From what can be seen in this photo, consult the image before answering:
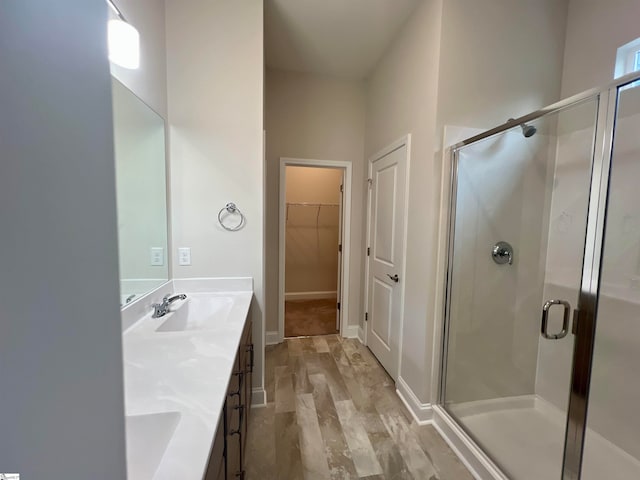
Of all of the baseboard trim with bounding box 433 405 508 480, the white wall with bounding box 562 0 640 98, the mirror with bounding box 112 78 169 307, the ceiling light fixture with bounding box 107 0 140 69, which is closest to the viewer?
the ceiling light fixture with bounding box 107 0 140 69

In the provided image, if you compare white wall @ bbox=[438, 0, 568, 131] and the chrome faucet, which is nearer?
the chrome faucet

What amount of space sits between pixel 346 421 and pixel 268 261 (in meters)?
1.76

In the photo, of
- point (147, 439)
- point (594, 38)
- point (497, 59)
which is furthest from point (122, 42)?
point (594, 38)

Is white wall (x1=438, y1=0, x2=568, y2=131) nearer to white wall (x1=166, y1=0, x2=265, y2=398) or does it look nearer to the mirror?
white wall (x1=166, y1=0, x2=265, y2=398)

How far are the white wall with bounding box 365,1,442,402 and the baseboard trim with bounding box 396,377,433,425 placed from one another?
0.15 ft

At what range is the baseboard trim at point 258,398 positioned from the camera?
6.95 feet

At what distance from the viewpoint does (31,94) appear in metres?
0.27

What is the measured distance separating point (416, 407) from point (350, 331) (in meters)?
1.40

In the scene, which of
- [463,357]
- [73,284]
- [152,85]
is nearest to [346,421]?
[463,357]

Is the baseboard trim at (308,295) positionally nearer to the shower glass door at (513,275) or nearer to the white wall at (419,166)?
the white wall at (419,166)

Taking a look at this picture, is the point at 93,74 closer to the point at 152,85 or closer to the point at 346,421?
the point at 152,85

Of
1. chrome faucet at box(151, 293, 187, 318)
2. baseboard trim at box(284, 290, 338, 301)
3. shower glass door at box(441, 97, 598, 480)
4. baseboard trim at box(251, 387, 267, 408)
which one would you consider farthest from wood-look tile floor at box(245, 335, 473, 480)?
baseboard trim at box(284, 290, 338, 301)

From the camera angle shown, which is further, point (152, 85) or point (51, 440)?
point (152, 85)

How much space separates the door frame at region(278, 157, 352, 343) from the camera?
310cm
